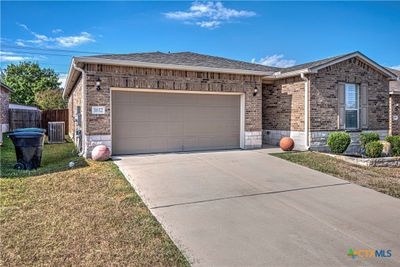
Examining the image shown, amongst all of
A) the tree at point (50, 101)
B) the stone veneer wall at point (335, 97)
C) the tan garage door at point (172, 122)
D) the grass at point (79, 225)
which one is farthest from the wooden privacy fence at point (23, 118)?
the stone veneer wall at point (335, 97)

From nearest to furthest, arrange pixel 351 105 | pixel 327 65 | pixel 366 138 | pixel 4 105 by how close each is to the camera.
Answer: pixel 327 65 → pixel 366 138 → pixel 351 105 → pixel 4 105

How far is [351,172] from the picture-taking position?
7.29m

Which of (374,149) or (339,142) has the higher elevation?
(339,142)

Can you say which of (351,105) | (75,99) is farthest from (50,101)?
(351,105)

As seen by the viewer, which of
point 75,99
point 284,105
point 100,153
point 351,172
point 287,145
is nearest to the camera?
point 351,172

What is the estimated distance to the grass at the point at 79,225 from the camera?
9.48ft

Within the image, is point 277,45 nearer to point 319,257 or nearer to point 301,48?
point 301,48

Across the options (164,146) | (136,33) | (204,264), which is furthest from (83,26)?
(204,264)

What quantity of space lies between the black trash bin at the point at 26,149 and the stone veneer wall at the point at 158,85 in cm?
140

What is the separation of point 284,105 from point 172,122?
489 cm

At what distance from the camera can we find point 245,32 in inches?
580

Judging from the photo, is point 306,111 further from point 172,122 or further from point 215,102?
point 172,122

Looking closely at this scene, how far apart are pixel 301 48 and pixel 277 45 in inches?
63.6

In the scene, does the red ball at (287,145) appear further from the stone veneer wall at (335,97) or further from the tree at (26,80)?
the tree at (26,80)
